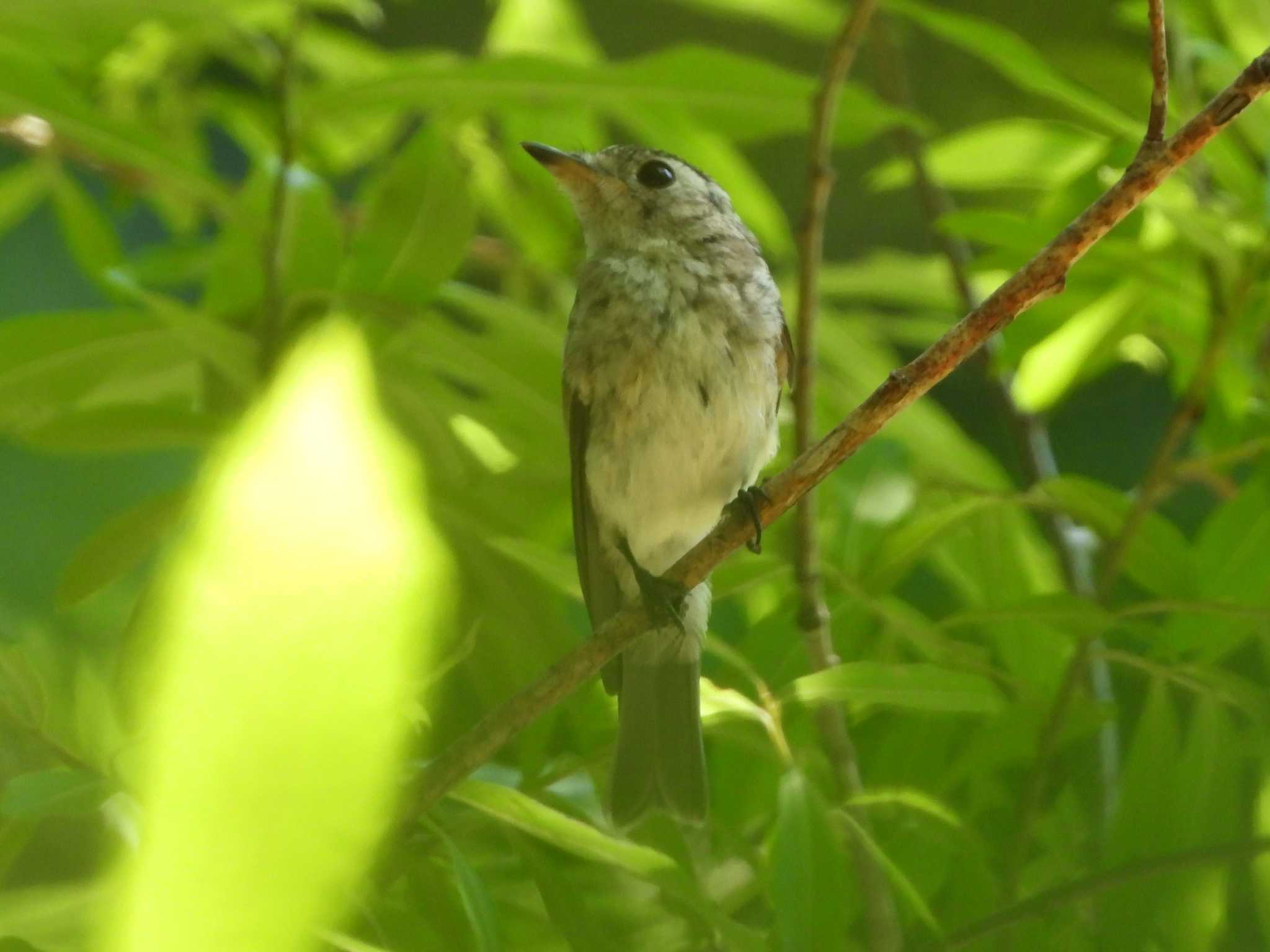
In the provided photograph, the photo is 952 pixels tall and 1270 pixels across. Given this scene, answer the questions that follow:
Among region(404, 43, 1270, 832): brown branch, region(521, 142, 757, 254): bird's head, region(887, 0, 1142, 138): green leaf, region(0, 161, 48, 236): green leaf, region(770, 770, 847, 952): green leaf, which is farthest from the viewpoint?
region(0, 161, 48, 236): green leaf

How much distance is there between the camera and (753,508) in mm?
888

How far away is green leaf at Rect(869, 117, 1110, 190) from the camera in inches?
49.4

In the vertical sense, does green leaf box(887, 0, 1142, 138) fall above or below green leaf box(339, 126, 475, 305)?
above

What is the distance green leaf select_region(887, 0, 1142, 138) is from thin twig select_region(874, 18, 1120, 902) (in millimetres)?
123

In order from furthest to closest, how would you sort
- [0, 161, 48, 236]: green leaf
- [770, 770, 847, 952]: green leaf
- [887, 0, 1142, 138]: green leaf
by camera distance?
[0, 161, 48, 236]: green leaf → [887, 0, 1142, 138]: green leaf → [770, 770, 847, 952]: green leaf

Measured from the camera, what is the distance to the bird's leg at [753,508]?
82 cm

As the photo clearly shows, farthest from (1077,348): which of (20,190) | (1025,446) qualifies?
(20,190)

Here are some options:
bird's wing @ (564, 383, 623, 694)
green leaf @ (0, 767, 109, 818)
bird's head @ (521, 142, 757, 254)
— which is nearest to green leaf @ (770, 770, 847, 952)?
bird's wing @ (564, 383, 623, 694)

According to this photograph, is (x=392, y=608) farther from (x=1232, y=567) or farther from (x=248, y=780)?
(x=1232, y=567)

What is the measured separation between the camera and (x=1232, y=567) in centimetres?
96

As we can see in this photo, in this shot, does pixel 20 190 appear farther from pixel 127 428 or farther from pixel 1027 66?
pixel 1027 66

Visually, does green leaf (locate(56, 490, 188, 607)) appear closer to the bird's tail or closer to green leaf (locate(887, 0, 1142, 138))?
the bird's tail

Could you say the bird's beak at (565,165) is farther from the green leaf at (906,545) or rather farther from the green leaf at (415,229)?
the green leaf at (906,545)

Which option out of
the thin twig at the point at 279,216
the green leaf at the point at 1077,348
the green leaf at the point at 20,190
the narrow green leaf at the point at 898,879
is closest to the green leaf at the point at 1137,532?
the green leaf at the point at 1077,348
